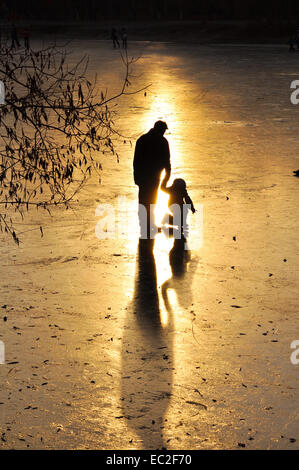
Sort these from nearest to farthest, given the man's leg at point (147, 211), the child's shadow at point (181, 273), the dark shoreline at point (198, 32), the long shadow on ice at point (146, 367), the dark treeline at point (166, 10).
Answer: the long shadow on ice at point (146, 367)
the child's shadow at point (181, 273)
the man's leg at point (147, 211)
the dark shoreline at point (198, 32)
the dark treeline at point (166, 10)

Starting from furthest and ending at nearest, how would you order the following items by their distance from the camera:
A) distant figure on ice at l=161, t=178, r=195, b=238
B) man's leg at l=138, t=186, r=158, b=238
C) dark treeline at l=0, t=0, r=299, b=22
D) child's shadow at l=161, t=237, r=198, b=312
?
1. dark treeline at l=0, t=0, r=299, b=22
2. distant figure on ice at l=161, t=178, r=195, b=238
3. man's leg at l=138, t=186, r=158, b=238
4. child's shadow at l=161, t=237, r=198, b=312

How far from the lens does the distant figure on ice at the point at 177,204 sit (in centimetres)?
1150

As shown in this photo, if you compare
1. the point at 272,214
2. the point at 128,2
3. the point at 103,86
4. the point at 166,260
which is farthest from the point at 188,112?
the point at 128,2

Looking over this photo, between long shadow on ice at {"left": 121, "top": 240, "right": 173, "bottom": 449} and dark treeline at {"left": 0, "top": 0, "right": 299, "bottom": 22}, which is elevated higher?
long shadow on ice at {"left": 121, "top": 240, "right": 173, "bottom": 449}

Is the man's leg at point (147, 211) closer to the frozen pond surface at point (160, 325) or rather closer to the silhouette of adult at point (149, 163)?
the silhouette of adult at point (149, 163)

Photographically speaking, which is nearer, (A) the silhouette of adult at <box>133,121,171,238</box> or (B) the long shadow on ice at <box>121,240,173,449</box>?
(B) the long shadow on ice at <box>121,240,173,449</box>

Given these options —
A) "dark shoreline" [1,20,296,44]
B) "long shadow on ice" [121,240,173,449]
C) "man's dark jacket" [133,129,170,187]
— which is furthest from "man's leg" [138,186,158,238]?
"dark shoreline" [1,20,296,44]

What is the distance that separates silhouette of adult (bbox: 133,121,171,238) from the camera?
1105 cm

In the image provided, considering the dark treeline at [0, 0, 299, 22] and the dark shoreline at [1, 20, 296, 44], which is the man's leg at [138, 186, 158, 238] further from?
the dark treeline at [0, 0, 299, 22]

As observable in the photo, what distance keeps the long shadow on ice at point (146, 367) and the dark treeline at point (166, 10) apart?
212 ft

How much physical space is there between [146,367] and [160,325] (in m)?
1.03

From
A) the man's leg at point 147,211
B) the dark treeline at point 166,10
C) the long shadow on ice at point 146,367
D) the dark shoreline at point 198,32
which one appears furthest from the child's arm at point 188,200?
the dark treeline at point 166,10

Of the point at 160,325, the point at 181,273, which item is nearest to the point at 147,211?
the point at 181,273

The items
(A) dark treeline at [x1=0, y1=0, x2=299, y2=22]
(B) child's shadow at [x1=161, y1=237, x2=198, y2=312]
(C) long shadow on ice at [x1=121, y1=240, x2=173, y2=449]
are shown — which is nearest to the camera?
(C) long shadow on ice at [x1=121, y1=240, x2=173, y2=449]
